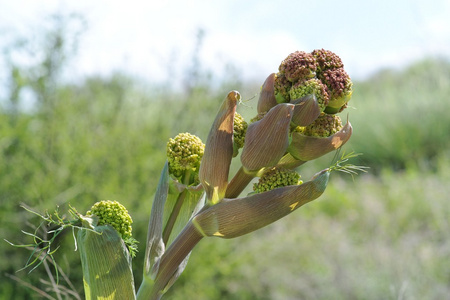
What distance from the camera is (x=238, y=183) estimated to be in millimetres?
1062

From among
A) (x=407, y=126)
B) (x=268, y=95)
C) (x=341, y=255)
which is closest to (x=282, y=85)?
(x=268, y=95)

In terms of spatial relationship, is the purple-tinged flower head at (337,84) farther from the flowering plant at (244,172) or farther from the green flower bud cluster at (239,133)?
the green flower bud cluster at (239,133)

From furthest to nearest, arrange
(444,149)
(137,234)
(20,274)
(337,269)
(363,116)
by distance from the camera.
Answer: (363,116), (444,149), (337,269), (137,234), (20,274)

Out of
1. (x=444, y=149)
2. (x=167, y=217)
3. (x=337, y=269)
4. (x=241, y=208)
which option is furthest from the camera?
(x=444, y=149)

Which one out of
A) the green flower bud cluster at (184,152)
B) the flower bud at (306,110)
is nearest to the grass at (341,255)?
the green flower bud cluster at (184,152)

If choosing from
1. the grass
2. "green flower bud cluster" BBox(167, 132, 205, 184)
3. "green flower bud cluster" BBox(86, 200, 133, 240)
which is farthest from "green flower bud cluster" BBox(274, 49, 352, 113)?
the grass

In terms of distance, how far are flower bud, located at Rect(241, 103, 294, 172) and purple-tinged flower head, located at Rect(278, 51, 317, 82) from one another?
52mm

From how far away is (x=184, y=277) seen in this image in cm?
398

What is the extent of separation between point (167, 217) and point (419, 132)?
899 centimetres

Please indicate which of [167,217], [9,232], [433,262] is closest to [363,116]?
[433,262]

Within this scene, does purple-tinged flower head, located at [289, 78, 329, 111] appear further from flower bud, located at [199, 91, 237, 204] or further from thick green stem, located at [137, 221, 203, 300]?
thick green stem, located at [137, 221, 203, 300]

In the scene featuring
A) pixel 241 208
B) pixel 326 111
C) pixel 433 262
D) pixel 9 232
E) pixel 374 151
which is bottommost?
pixel 374 151

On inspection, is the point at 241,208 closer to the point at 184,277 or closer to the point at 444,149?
the point at 184,277

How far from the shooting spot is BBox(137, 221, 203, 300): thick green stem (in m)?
1.06
